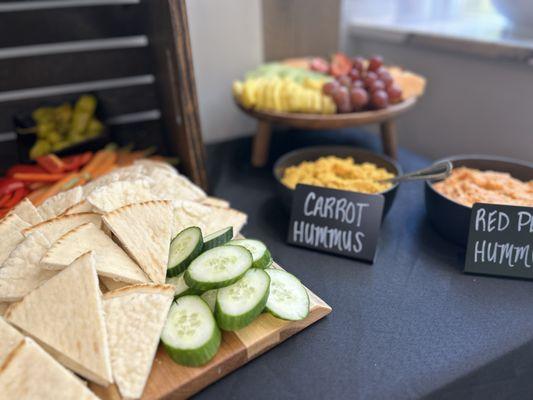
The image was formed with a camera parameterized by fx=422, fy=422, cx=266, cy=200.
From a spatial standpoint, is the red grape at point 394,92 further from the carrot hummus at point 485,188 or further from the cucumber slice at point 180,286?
the cucumber slice at point 180,286

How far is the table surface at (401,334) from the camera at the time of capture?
28.5 inches

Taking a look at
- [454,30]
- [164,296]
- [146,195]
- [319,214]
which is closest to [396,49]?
[454,30]

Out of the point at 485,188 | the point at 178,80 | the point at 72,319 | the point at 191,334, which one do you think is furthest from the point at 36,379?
the point at 485,188

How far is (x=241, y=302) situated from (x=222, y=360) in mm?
101

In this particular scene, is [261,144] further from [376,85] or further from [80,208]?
[80,208]

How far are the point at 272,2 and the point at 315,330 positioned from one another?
1.40m

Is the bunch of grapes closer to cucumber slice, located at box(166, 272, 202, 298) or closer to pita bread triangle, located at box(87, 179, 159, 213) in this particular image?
pita bread triangle, located at box(87, 179, 159, 213)

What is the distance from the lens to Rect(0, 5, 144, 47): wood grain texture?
4.58ft

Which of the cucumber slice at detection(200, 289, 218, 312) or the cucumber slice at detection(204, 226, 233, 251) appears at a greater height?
the cucumber slice at detection(204, 226, 233, 251)

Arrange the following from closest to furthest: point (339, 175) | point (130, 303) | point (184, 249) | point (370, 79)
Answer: point (130, 303), point (184, 249), point (339, 175), point (370, 79)

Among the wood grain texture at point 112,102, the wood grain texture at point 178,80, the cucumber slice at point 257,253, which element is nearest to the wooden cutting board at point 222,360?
the cucumber slice at point 257,253

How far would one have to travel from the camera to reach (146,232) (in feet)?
2.86

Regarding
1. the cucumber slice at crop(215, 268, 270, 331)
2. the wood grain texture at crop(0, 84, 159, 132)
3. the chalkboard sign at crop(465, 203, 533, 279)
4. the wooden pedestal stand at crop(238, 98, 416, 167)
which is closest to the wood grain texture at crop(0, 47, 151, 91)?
the wood grain texture at crop(0, 84, 159, 132)

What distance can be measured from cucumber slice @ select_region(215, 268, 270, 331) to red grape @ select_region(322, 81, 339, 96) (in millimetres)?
793
